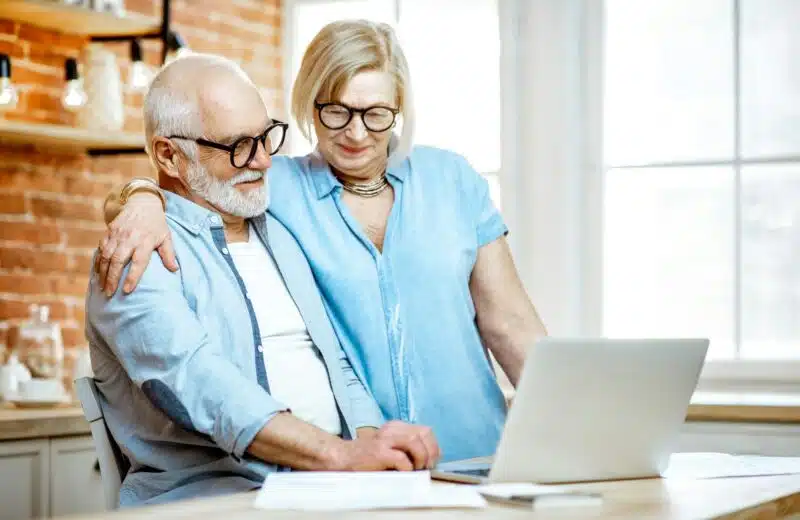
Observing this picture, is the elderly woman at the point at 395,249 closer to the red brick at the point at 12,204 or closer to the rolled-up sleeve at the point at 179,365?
the rolled-up sleeve at the point at 179,365

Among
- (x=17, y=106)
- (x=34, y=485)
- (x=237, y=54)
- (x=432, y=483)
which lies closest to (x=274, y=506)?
(x=432, y=483)

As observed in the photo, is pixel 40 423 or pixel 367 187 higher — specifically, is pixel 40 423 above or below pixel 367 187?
below

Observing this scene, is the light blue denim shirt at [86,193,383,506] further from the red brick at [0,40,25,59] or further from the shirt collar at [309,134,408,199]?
the red brick at [0,40,25,59]

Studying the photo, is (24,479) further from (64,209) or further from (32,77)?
(32,77)

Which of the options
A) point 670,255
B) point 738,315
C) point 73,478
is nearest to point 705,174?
point 670,255

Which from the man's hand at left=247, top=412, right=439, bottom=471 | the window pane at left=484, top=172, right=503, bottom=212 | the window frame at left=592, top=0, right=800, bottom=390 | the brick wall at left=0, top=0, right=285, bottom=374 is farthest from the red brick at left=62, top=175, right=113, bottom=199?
the man's hand at left=247, top=412, right=439, bottom=471

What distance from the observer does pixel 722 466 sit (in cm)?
210

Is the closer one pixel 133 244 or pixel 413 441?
pixel 413 441

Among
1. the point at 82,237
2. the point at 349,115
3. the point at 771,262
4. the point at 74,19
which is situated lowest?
the point at 771,262

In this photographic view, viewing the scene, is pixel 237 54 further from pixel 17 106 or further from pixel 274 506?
pixel 274 506

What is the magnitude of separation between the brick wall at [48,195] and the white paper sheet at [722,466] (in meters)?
2.32

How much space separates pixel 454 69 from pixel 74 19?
138cm

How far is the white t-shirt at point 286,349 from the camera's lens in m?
2.22

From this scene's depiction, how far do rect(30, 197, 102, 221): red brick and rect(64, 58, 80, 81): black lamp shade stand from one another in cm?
39
